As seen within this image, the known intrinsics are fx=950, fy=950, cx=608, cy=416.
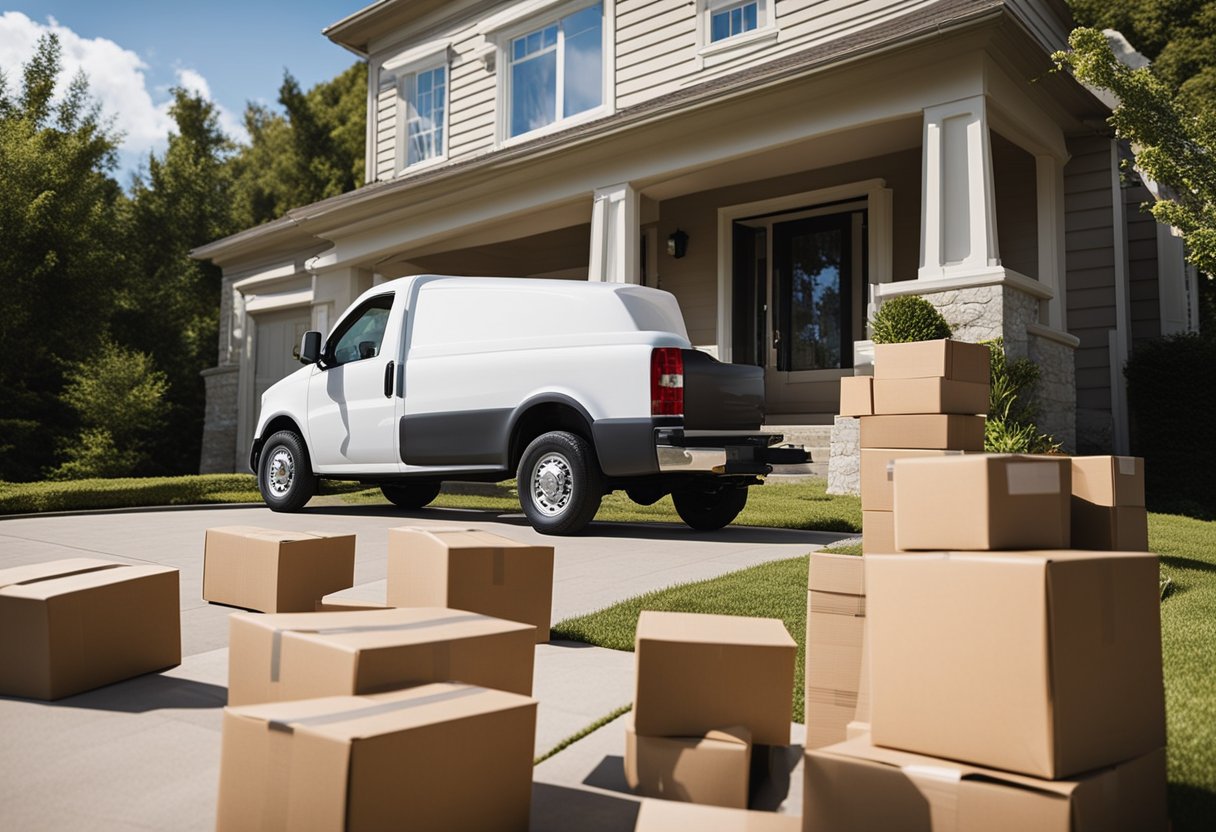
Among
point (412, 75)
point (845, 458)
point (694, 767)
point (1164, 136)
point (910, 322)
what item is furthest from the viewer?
point (412, 75)

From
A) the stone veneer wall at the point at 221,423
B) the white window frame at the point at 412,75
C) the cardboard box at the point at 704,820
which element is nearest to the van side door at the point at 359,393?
the cardboard box at the point at 704,820

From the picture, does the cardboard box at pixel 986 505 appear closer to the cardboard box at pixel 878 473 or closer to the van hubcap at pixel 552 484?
the cardboard box at pixel 878 473

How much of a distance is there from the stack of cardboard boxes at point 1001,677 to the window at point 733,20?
1155cm

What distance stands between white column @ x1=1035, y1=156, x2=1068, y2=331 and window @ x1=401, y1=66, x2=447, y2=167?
384 inches

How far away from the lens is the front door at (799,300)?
12547mm

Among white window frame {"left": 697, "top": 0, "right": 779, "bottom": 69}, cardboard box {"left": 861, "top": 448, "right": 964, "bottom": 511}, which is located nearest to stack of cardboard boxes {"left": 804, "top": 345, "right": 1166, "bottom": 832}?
cardboard box {"left": 861, "top": 448, "right": 964, "bottom": 511}

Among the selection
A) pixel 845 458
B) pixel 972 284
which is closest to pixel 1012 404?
pixel 972 284

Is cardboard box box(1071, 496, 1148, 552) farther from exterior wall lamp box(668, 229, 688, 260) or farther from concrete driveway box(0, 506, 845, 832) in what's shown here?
exterior wall lamp box(668, 229, 688, 260)

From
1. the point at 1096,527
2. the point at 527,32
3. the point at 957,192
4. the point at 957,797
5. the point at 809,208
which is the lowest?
the point at 957,797

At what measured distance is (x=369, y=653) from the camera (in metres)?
2.28

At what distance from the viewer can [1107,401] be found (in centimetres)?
1096

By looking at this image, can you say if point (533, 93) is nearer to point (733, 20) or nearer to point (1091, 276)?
point (733, 20)

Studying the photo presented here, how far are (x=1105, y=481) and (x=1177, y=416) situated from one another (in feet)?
28.9

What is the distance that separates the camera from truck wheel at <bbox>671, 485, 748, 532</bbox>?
25.6ft
